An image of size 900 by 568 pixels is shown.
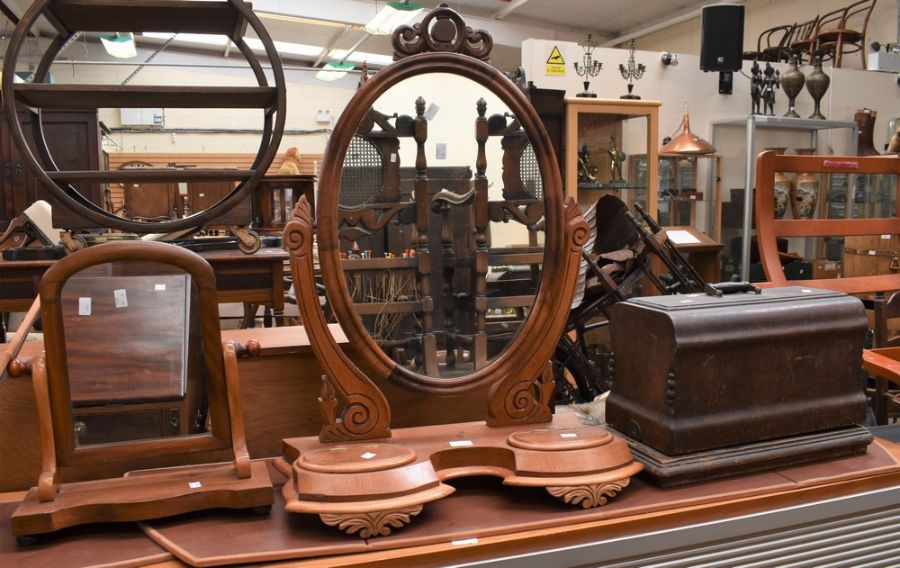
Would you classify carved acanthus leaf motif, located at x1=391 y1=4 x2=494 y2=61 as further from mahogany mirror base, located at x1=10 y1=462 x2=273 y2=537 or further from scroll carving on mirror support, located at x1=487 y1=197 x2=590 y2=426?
mahogany mirror base, located at x1=10 y1=462 x2=273 y2=537

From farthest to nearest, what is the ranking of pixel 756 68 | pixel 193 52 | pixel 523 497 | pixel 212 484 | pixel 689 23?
pixel 193 52 → pixel 689 23 → pixel 756 68 → pixel 523 497 → pixel 212 484

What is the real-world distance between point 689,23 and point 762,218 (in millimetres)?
8326

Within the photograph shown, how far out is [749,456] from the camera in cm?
139

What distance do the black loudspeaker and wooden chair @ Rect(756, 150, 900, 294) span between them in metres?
3.74

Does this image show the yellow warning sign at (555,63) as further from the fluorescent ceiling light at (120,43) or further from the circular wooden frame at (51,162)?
the circular wooden frame at (51,162)

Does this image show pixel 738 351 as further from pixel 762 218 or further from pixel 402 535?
pixel 762 218

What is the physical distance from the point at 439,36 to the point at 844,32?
6.62m

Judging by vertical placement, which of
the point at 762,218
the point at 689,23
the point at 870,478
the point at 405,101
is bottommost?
the point at 870,478

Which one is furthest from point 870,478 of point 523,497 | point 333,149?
point 333,149

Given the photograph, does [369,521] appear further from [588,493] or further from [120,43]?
[120,43]

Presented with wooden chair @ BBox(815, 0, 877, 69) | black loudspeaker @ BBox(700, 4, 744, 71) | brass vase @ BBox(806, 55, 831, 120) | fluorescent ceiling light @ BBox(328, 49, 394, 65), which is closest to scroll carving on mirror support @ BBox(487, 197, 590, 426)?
black loudspeaker @ BBox(700, 4, 744, 71)

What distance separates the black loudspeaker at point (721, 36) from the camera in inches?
223

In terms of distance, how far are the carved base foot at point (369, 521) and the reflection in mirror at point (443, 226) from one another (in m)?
0.37

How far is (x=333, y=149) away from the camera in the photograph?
4.52 ft
